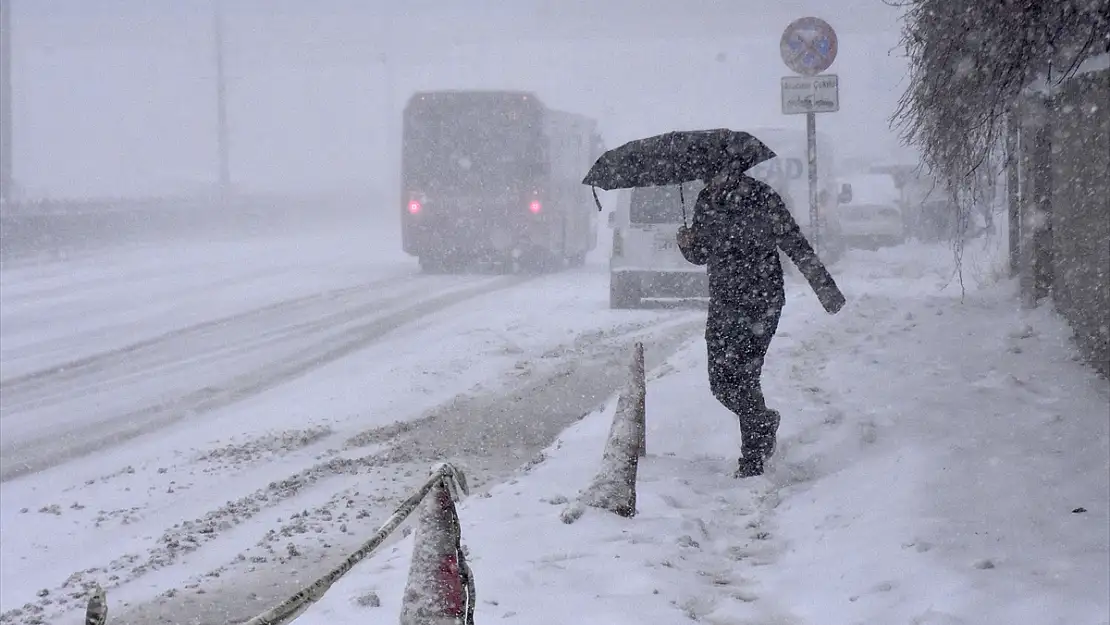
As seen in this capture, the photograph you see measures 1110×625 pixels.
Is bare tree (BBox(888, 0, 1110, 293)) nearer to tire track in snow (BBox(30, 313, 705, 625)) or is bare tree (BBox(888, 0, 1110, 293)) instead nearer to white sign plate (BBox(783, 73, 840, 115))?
white sign plate (BBox(783, 73, 840, 115))

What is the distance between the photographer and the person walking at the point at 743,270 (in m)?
6.43

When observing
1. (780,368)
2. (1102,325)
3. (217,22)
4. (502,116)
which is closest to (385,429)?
(780,368)

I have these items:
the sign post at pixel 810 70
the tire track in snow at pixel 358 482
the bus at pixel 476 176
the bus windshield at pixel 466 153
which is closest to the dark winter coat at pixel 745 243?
the tire track in snow at pixel 358 482

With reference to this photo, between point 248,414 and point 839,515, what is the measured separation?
5.15 metres

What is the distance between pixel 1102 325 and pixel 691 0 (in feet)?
105

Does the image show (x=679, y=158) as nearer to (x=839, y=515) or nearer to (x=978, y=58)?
(x=978, y=58)

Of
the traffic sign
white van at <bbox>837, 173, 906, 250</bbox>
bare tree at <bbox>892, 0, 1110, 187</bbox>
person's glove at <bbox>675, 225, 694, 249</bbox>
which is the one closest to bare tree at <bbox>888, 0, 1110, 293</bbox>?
bare tree at <bbox>892, 0, 1110, 187</bbox>

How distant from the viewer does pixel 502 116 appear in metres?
21.8

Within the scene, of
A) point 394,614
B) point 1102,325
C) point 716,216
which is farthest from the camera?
point 1102,325

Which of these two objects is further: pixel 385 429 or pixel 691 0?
pixel 691 0

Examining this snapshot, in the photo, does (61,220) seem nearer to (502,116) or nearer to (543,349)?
(502,116)

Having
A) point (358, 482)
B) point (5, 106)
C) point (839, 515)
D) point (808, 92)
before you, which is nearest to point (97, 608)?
point (839, 515)

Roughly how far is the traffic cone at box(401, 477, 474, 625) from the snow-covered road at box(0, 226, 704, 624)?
2.05 metres

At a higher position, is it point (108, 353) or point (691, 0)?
point (691, 0)
